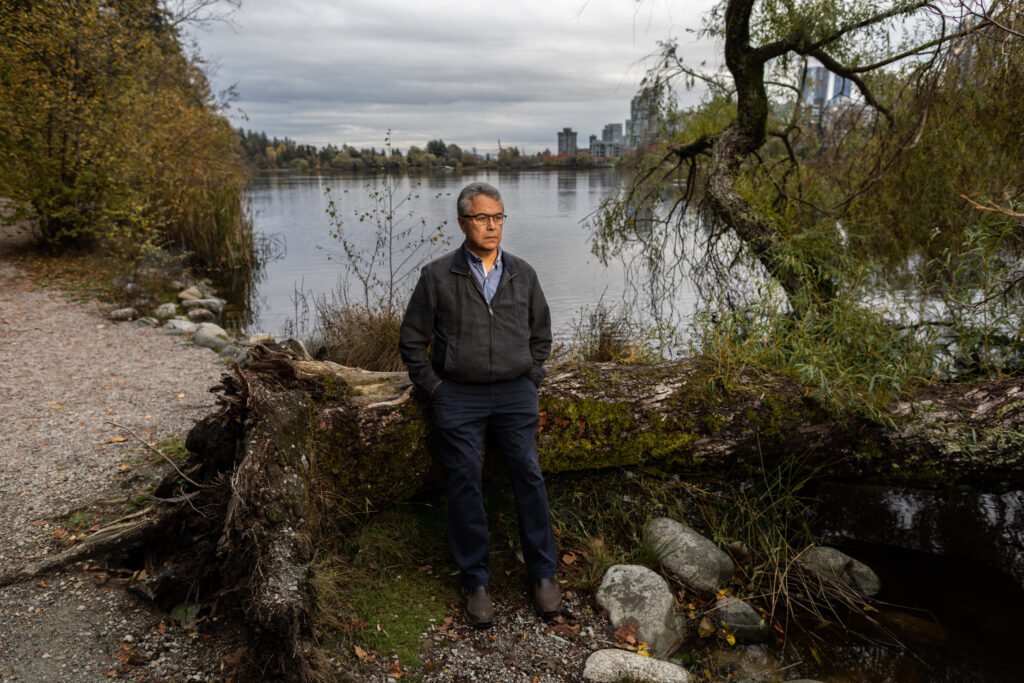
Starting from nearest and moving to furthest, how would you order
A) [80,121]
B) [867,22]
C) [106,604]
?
1. [106,604]
2. [867,22]
3. [80,121]

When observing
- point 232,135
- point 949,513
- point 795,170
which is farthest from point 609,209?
point 232,135

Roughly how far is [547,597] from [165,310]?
266 inches

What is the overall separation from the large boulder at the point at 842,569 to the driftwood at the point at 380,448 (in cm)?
45

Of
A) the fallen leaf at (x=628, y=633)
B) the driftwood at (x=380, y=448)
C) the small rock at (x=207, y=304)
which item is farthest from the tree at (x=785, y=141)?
the small rock at (x=207, y=304)

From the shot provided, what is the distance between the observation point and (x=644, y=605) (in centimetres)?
307

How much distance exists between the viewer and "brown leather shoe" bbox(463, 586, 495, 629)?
285cm

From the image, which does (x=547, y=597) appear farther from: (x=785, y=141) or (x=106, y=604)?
(x=785, y=141)

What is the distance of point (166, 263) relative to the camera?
10.4 meters

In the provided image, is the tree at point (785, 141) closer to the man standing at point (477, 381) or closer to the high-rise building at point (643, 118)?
the high-rise building at point (643, 118)

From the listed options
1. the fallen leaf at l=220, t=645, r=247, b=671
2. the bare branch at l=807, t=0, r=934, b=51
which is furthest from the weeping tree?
the fallen leaf at l=220, t=645, r=247, b=671

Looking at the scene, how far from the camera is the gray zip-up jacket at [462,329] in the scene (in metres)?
2.93

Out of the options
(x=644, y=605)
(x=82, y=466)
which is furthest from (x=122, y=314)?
(x=644, y=605)

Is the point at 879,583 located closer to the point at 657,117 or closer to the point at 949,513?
the point at 949,513

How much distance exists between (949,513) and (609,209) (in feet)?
14.0
